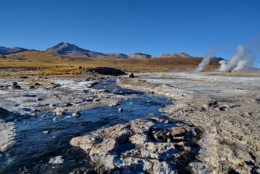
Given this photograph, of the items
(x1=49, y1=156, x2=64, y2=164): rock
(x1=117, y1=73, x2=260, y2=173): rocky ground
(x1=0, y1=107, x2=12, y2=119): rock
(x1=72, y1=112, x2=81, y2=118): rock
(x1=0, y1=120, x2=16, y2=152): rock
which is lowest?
(x1=0, y1=120, x2=16, y2=152): rock

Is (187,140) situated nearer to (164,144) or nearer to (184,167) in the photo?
(164,144)

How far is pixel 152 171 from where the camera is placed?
6.48 metres

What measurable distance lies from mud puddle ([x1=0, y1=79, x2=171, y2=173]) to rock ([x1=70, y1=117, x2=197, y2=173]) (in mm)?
472

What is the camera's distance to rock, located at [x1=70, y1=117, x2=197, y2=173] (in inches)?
264

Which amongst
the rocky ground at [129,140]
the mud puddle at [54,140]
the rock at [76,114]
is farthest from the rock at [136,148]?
the rock at [76,114]

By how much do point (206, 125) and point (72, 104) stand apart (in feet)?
29.3

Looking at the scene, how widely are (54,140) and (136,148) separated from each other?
333 cm

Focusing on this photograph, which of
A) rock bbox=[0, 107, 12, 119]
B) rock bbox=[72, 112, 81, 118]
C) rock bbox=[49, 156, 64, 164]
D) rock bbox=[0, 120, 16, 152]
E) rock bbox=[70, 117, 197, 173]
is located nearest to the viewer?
rock bbox=[70, 117, 197, 173]

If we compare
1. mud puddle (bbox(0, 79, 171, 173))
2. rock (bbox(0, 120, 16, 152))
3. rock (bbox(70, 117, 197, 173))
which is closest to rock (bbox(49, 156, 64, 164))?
mud puddle (bbox(0, 79, 171, 173))

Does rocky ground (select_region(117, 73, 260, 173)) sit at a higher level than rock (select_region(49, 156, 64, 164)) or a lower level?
higher

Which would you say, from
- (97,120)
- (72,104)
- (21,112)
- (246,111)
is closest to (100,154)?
(97,120)

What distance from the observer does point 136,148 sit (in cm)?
807

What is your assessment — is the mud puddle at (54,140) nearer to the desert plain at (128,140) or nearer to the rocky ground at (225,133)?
the desert plain at (128,140)

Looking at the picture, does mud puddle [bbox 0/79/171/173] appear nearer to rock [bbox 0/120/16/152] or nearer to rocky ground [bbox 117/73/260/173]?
rock [bbox 0/120/16/152]
